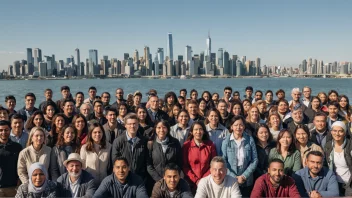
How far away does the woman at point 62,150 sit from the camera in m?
4.58

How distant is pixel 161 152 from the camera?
4703 millimetres

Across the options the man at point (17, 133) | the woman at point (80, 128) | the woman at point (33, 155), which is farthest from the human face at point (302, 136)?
the man at point (17, 133)

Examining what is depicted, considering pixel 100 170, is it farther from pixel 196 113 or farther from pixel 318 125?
pixel 318 125

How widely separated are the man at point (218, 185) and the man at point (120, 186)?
800mm

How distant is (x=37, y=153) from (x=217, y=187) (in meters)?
2.73

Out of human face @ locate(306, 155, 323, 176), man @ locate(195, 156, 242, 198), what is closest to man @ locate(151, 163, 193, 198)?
man @ locate(195, 156, 242, 198)

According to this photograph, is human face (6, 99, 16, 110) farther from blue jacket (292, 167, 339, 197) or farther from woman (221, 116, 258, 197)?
blue jacket (292, 167, 339, 197)

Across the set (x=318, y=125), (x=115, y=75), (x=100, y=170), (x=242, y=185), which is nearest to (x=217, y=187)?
(x=242, y=185)

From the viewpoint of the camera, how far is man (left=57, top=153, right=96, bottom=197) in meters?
4.05

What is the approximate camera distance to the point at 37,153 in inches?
179

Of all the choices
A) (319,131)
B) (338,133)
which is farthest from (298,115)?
(338,133)

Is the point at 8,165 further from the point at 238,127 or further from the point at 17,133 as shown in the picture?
the point at 238,127

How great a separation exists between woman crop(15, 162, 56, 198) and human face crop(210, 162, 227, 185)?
2.07 meters

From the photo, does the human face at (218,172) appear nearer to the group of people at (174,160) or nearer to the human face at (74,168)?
the group of people at (174,160)
